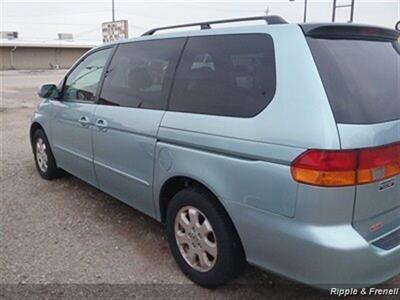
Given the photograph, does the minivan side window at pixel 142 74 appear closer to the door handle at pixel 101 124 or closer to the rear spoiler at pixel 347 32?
the door handle at pixel 101 124

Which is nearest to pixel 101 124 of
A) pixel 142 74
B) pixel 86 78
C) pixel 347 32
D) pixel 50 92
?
pixel 142 74

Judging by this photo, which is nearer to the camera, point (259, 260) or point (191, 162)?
point (259, 260)

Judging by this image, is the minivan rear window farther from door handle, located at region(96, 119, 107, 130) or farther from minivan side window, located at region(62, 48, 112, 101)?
minivan side window, located at region(62, 48, 112, 101)

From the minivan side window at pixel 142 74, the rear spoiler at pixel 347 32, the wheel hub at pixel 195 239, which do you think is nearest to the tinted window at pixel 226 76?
the minivan side window at pixel 142 74

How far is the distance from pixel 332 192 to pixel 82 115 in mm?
2694

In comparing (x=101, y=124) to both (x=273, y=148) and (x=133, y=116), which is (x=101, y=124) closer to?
(x=133, y=116)

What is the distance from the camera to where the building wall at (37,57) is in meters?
40.7

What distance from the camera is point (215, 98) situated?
8.66 ft

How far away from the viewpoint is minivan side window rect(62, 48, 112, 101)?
397cm

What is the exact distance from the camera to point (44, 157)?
514cm

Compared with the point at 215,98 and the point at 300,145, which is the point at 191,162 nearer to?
the point at 215,98

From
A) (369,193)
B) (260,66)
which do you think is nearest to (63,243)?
(260,66)

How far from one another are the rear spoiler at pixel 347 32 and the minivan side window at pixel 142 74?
42.5 inches

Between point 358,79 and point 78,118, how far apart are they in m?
2.74
